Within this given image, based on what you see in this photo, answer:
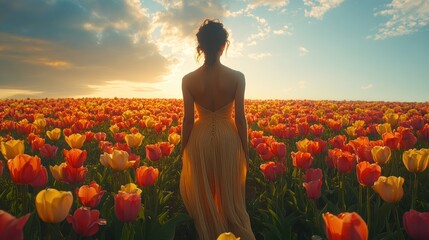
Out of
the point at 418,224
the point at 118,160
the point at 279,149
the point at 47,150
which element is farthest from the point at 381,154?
the point at 47,150

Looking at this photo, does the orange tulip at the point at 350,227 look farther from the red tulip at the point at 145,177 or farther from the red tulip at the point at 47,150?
the red tulip at the point at 47,150

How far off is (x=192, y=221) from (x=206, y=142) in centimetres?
99

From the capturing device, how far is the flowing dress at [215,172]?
13.1ft

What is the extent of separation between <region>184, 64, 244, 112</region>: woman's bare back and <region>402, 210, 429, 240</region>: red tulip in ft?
7.75

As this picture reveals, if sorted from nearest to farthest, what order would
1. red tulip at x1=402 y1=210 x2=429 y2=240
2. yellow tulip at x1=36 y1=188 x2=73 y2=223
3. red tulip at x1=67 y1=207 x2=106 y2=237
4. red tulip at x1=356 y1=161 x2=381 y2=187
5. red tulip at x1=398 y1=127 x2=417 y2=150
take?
red tulip at x1=402 y1=210 x2=429 y2=240
yellow tulip at x1=36 y1=188 x2=73 y2=223
red tulip at x1=67 y1=207 x2=106 y2=237
red tulip at x1=356 y1=161 x2=381 y2=187
red tulip at x1=398 y1=127 x2=417 y2=150

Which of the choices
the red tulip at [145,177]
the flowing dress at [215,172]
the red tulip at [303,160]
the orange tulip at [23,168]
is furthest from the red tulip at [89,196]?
the red tulip at [303,160]

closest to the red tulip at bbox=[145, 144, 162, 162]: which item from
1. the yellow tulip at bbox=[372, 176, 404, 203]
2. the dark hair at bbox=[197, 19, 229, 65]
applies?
the dark hair at bbox=[197, 19, 229, 65]

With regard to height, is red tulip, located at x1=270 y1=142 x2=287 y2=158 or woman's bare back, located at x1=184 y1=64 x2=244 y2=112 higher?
woman's bare back, located at x1=184 y1=64 x2=244 y2=112

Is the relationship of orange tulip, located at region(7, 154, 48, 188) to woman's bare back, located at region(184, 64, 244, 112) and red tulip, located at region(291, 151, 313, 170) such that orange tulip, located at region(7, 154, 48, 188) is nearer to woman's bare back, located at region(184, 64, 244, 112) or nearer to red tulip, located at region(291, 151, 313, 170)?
woman's bare back, located at region(184, 64, 244, 112)

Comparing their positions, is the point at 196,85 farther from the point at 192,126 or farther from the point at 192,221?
the point at 192,221

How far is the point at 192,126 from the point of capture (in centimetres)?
427

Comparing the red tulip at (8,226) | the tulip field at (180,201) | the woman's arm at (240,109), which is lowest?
the tulip field at (180,201)

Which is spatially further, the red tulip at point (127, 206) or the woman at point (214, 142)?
the woman at point (214, 142)

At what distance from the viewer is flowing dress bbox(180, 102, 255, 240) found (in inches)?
157
